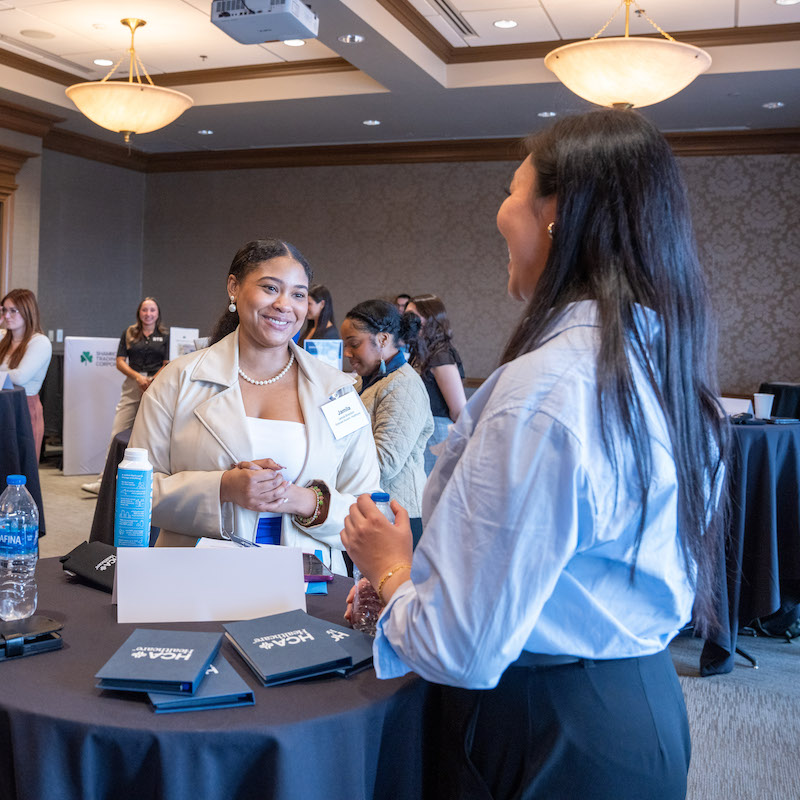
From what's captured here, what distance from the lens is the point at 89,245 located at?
10.0 metres

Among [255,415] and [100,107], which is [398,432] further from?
[100,107]

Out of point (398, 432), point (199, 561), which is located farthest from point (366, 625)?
point (398, 432)

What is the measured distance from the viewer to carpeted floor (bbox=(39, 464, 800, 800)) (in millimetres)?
2736

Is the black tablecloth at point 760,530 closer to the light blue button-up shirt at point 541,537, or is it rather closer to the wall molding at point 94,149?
the light blue button-up shirt at point 541,537

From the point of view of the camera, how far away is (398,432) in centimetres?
344

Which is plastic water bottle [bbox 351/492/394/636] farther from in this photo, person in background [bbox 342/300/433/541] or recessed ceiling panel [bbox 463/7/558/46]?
recessed ceiling panel [bbox 463/7/558/46]

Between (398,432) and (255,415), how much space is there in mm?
1291

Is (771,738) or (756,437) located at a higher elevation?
(756,437)

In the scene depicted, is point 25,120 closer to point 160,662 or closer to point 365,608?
point 365,608

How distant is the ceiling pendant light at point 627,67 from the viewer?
4.81 metres

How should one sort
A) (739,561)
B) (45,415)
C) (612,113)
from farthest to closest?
(45,415) → (739,561) → (612,113)

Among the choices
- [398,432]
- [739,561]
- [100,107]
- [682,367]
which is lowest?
[739,561]

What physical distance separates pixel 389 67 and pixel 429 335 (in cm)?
289

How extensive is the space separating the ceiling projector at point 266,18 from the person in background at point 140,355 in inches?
113
